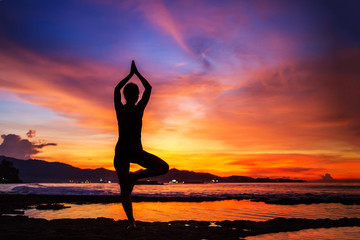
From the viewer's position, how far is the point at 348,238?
340 inches

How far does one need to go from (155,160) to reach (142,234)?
164cm

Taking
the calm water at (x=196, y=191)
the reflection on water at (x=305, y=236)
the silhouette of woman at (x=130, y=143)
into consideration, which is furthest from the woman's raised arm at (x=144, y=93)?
the calm water at (x=196, y=191)

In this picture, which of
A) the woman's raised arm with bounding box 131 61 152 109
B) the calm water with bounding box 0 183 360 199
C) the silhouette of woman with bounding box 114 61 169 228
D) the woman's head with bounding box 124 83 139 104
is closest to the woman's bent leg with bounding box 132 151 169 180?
the silhouette of woman with bounding box 114 61 169 228

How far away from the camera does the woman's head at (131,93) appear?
6.53 m

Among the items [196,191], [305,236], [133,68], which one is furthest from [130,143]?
[196,191]

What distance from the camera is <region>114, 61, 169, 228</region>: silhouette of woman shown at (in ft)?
20.2

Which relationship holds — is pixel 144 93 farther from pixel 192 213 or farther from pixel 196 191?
pixel 196 191

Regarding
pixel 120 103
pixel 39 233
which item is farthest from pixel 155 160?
pixel 39 233

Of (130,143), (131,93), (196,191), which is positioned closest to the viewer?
(130,143)

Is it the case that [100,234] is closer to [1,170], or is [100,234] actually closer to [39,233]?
[39,233]

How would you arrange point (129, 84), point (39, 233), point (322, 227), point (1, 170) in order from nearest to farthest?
point (39, 233) < point (129, 84) < point (322, 227) < point (1, 170)

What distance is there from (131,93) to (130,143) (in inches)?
45.5

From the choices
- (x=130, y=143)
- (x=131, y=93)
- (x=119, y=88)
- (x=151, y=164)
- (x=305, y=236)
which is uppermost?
(x=119, y=88)

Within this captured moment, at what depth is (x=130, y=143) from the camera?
6.14 m
